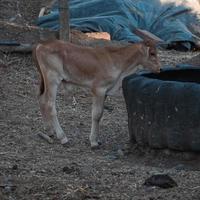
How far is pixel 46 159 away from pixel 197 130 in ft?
6.02

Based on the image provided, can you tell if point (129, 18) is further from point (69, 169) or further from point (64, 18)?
point (69, 169)

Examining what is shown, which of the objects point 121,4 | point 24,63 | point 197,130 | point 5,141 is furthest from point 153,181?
point 121,4

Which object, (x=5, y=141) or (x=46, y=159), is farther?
(x=5, y=141)

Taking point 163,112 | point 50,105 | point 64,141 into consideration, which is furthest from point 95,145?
point 163,112

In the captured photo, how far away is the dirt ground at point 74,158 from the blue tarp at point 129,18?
3.58 metres

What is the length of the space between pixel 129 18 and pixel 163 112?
9.25 metres

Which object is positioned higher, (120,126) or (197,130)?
(197,130)

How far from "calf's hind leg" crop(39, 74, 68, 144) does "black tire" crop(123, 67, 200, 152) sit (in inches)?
52.0

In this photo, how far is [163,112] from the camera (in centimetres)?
825

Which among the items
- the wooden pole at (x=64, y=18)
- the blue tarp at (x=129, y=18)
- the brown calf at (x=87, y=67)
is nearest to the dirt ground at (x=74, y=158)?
the brown calf at (x=87, y=67)

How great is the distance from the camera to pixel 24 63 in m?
13.5

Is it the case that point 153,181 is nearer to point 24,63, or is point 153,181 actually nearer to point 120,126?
point 120,126

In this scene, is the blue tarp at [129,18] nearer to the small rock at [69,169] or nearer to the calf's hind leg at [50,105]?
the calf's hind leg at [50,105]

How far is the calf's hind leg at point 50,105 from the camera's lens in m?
9.92
